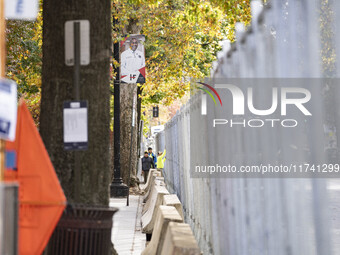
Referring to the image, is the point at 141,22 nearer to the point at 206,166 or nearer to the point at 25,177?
the point at 206,166

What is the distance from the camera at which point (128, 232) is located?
1452 centimetres

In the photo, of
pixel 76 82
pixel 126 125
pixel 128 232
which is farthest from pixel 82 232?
pixel 126 125

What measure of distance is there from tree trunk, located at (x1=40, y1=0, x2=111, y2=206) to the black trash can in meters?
0.97

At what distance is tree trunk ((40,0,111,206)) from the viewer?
24.9ft

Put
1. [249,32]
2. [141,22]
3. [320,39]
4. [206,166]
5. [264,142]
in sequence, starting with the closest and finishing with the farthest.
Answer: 1. [320,39]
2. [264,142]
3. [249,32]
4. [206,166]
5. [141,22]

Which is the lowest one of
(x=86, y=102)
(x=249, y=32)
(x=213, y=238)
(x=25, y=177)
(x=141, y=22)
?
(x=213, y=238)

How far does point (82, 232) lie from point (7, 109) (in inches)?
88.2

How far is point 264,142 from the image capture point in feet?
20.4

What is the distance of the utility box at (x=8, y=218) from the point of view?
14.8 ft

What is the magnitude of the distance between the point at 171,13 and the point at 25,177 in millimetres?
21464

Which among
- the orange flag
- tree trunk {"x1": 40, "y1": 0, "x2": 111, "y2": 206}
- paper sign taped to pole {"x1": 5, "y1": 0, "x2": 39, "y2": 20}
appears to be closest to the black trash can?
the orange flag

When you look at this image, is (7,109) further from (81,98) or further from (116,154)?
(116,154)

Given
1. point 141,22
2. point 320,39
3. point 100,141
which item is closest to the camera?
point 320,39

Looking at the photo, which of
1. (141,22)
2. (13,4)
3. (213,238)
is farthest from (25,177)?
(141,22)
